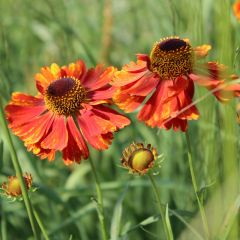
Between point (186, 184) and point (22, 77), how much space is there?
117 cm

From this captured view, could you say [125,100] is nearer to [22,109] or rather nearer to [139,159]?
[139,159]

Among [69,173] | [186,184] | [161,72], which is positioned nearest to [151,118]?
[161,72]

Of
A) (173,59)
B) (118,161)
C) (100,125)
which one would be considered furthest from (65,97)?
(118,161)

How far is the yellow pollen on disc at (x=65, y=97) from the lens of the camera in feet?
4.14

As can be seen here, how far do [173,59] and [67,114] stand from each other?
0.30 metres

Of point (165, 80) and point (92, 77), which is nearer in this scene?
point (165, 80)

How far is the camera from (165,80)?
113 centimetres

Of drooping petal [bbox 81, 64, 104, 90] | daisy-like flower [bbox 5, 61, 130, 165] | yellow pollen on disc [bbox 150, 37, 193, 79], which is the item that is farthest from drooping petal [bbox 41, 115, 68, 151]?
yellow pollen on disc [bbox 150, 37, 193, 79]

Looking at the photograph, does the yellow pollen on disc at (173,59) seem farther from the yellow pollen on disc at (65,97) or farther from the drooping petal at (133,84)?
the yellow pollen on disc at (65,97)

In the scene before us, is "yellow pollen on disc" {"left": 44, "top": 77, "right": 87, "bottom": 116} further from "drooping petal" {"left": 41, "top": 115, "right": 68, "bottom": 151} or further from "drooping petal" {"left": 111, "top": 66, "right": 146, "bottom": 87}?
"drooping petal" {"left": 111, "top": 66, "right": 146, "bottom": 87}

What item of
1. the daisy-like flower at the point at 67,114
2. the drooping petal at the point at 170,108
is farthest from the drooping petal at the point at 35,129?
the drooping petal at the point at 170,108

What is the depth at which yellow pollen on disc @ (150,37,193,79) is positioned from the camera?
1.11 m

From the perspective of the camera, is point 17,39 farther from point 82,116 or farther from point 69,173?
point 82,116

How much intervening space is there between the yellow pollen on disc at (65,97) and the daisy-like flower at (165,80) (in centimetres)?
13
